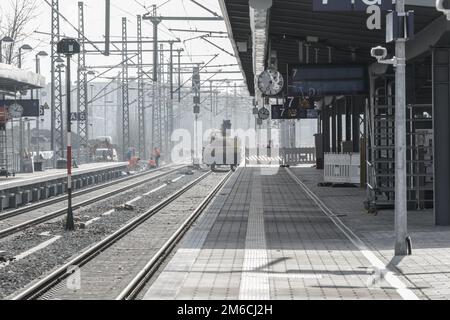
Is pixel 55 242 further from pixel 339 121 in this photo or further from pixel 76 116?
pixel 76 116

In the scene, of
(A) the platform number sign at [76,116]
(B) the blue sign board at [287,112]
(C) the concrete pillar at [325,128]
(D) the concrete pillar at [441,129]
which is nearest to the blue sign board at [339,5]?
(D) the concrete pillar at [441,129]

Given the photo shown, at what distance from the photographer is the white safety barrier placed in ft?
106

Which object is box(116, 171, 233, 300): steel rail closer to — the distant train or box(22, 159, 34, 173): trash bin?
box(22, 159, 34, 173): trash bin

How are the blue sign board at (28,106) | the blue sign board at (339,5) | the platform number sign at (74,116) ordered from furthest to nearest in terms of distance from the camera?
the platform number sign at (74,116) < the blue sign board at (28,106) < the blue sign board at (339,5)

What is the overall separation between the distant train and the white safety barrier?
2158 centimetres

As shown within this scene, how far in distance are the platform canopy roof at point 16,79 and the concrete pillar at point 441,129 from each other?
55.4 ft

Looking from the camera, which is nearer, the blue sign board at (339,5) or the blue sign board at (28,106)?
the blue sign board at (339,5)

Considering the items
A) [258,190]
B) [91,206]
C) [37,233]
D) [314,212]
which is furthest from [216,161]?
[37,233]

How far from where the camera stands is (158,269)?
1326 cm

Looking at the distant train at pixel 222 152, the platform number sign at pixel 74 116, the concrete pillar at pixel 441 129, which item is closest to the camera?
the concrete pillar at pixel 441 129

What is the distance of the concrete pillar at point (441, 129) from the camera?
18.0 m

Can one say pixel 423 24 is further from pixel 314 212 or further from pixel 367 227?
pixel 314 212

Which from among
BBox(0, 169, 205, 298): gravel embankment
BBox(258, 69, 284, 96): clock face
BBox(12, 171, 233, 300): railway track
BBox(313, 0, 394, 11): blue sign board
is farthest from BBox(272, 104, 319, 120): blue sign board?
BBox(313, 0, 394, 11): blue sign board

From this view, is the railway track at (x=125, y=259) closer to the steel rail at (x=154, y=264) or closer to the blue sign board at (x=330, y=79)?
the steel rail at (x=154, y=264)
